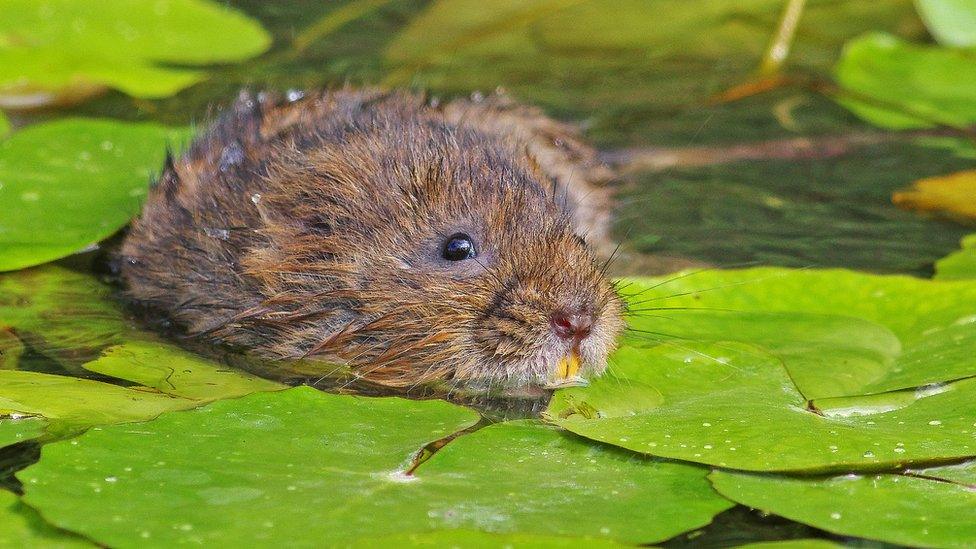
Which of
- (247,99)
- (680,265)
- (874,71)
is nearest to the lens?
(680,265)

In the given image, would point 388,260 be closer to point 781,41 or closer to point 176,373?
point 176,373

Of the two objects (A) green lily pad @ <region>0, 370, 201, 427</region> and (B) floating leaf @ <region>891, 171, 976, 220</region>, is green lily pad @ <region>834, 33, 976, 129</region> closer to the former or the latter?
(B) floating leaf @ <region>891, 171, 976, 220</region>

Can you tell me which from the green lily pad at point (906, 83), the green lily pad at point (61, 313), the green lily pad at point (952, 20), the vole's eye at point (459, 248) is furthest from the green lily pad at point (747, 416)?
the green lily pad at point (952, 20)

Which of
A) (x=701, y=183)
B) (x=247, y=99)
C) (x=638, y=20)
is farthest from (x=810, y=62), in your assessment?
(x=247, y=99)

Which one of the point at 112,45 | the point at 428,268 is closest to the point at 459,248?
the point at 428,268

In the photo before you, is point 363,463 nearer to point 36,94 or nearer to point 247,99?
point 247,99

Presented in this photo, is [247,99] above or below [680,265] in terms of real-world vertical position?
above

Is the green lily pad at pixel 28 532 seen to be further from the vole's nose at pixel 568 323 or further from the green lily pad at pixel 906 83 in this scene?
the green lily pad at pixel 906 83
